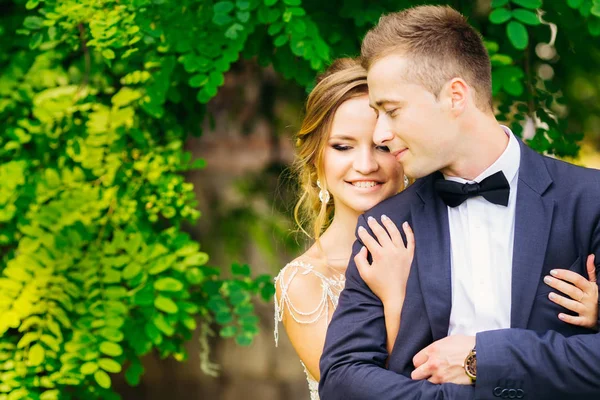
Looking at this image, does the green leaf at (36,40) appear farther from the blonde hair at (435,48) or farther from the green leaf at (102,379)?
the blonde hair at (435,48)

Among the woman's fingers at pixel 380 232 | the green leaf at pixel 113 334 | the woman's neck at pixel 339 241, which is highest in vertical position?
the woman's fingers at pixel 380 232

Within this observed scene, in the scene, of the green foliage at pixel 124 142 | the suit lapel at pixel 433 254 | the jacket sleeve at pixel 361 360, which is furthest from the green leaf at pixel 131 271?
the suit lapel at pixel 433 254

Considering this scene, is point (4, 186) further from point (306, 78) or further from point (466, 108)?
point (466, 108)

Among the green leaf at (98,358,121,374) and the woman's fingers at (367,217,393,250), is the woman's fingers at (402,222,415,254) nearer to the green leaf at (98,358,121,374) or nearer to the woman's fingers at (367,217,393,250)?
the woman's fingers at (367,217,393,250)

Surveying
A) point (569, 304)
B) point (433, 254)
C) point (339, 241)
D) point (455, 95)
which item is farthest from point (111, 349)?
point (569, 304)

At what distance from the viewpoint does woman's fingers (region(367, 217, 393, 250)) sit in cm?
271

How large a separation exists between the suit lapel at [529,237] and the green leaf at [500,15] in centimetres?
120

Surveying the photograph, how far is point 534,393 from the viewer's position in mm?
2330

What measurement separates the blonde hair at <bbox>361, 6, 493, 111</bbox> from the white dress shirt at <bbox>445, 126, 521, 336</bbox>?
0.84 feet

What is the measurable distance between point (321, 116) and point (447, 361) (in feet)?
4.28

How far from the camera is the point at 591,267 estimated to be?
243 cm

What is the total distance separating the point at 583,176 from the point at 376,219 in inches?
27.4

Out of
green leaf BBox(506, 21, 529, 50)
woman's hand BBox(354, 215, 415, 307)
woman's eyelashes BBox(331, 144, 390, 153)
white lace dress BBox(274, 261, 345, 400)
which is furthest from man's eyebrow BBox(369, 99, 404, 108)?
green leaf BBox(506, 21, 529, 50)

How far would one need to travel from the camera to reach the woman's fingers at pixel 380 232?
2.71 meters
